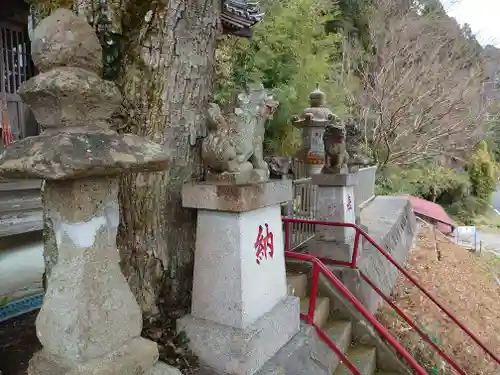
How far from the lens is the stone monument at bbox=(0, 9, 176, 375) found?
1.68 meters

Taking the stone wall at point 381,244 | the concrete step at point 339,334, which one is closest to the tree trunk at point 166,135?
the concrete step at point 339,334

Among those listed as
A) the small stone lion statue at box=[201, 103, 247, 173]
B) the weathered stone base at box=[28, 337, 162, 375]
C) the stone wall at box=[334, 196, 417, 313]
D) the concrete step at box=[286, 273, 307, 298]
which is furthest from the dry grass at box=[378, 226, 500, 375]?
the weathered stone base at box=[28, 337, 162, 375]

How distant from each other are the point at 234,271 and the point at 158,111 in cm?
123

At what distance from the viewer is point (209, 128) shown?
288 cm

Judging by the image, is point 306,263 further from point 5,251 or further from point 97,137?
point 5,251

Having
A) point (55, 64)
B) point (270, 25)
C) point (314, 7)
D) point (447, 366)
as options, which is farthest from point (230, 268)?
point (314, 7)

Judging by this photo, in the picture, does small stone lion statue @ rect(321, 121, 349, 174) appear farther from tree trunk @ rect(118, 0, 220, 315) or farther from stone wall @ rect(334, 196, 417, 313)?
tree trunk @ rect(118, 0, 220, 315)

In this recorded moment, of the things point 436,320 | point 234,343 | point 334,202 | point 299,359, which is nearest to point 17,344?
point 234,343

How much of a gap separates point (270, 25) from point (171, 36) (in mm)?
8600

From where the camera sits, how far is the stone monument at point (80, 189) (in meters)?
1.68

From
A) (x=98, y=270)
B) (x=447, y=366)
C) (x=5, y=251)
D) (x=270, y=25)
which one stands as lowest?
(x=447, y=366)

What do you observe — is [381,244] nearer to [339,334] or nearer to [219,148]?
[339,334]

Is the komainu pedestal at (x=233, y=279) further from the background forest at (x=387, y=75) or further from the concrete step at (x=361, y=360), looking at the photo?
the background forest at (x=387, y=75)

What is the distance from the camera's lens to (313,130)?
8.62 metres
